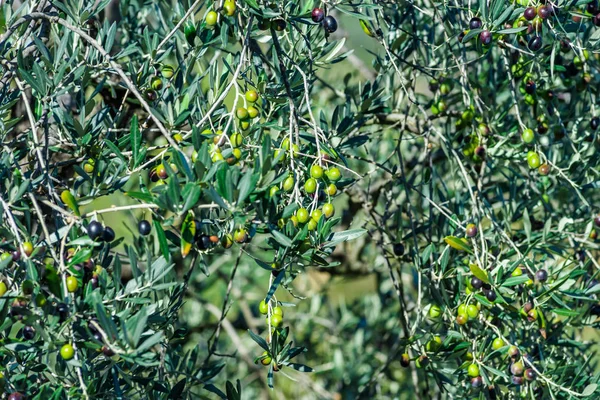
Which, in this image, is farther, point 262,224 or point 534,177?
point 534,177

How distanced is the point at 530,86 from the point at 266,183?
1.03 meters

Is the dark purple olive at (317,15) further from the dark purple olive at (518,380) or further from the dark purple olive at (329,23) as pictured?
the dark purple olive at (518,380)

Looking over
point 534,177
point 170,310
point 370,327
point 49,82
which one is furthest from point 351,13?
point 370,327

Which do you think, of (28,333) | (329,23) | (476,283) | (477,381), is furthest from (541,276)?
(28,333)

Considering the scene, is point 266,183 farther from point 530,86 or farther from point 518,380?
point 530,86

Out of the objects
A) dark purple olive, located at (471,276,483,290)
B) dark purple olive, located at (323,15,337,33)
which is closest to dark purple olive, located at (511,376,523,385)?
dark purple olive, located at (471,276,483,290)

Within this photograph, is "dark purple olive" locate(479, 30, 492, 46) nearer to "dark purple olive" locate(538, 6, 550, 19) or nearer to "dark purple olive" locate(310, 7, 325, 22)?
"dark purple olive" locate(538, 6, 550, 19)

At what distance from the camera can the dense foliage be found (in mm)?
1251

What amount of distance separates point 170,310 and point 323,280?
2.09 metres

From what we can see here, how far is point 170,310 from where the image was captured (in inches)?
64.2

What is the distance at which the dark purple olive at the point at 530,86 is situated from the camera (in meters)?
1.95

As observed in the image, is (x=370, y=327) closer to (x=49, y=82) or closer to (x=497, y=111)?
(x=497, y=111)

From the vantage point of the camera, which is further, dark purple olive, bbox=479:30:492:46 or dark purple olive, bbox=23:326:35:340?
dark purple olive, bbox=479:30:492:46

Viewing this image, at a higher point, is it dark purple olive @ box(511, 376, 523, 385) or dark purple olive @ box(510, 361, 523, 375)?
dark purple olive @ box(510, 361, 523, 375)
